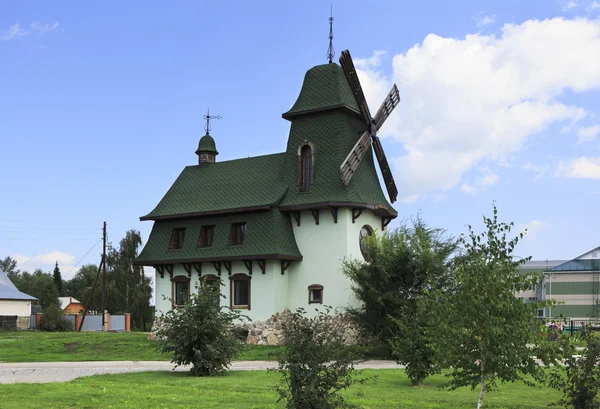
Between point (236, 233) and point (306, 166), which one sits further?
point (236, 233)

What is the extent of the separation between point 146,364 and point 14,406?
11.6 metres

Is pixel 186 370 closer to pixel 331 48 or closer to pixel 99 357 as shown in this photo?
pixel 99 357

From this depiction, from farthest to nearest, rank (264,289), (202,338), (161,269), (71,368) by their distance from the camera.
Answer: (161,269) → (264,289) → (71,368) → (202,338)

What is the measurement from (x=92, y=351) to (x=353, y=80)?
1752cm

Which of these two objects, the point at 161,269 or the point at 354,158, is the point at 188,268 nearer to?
the point at 161,269

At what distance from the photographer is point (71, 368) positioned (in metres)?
22.1

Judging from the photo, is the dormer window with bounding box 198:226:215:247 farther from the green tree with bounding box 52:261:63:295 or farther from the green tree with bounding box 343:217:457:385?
the green tree with bounding box 52:261:63:295

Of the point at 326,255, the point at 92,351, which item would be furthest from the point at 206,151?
the point at 92,351

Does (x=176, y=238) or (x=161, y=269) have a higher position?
(x=176, y=238)

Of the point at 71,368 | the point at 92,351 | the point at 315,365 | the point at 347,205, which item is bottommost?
the point at 92,351

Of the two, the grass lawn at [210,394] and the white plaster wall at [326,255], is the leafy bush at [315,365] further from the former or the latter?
the white plaster wall at [326,255]

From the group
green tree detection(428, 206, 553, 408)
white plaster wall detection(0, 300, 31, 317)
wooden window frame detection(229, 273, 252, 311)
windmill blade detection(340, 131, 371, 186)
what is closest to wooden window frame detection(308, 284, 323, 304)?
wooden window frame detection(229, 273, 252, 311)

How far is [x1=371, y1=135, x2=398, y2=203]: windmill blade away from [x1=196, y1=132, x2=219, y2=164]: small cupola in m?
10.0

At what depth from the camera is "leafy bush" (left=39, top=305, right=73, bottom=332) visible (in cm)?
5131
